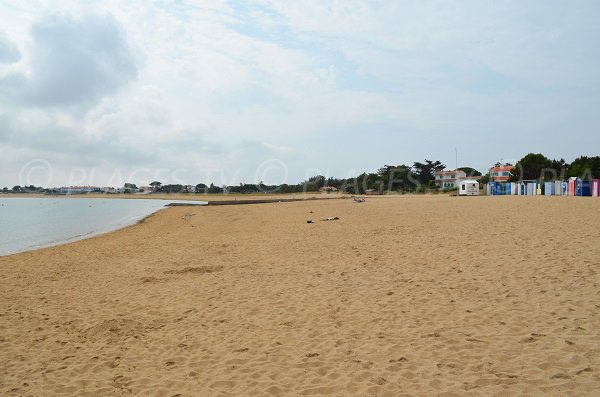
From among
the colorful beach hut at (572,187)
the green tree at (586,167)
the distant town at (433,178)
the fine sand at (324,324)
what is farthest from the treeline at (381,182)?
the fine sand at (324,324)

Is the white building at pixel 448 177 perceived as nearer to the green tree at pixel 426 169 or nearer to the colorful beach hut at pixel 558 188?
the green tree at pixel 426 169

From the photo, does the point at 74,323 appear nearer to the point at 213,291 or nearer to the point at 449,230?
the point at 213,291

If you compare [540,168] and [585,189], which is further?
[540,168]

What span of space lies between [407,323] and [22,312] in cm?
702

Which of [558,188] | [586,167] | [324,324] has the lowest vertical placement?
[324,324]

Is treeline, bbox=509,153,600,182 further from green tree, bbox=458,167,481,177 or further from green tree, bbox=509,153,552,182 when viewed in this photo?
green tree, bbox=458,167,481,177

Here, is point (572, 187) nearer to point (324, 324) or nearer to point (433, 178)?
point (324, 324)

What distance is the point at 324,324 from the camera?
588 centimetres

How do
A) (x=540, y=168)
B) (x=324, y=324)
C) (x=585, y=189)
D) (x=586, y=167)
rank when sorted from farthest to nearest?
(x=540, y=168) → (x=586, y=167) → (x=585, y=189) → (x=324, y=324)

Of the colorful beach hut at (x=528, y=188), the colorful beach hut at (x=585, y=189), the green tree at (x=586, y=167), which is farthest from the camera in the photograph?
the green tree at (x=586, y=167)

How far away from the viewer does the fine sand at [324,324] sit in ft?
13.7

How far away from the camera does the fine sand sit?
4.17 metres

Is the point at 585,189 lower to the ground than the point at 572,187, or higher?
lower

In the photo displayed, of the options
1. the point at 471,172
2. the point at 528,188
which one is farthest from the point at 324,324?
the point at 471,172
